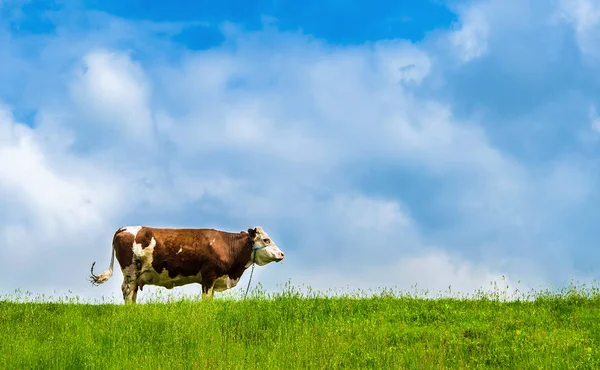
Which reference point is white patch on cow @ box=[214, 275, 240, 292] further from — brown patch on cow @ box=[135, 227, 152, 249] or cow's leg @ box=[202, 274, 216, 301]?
brown patch on cow @ box=[135, 227, 152, 249]

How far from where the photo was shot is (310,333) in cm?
1477

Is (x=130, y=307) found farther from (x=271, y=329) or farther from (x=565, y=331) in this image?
(x=565, y=331)

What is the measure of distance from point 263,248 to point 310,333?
9334 mm

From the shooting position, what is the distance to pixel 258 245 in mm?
23859

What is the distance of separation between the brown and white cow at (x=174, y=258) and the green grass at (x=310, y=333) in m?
3.50

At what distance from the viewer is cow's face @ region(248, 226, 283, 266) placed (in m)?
23.8

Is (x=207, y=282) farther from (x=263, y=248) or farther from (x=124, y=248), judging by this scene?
(x=124, y=248)

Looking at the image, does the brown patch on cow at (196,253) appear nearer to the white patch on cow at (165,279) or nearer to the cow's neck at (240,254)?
the cow's neck at (240,254)

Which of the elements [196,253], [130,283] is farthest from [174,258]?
[130,283]

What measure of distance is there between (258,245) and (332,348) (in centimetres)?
1048

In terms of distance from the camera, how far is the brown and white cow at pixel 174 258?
22.0 metres

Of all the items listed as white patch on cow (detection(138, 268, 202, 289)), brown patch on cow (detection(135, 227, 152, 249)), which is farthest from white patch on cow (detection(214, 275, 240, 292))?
brown patch on cow (detection(135, 227, 152, 249))

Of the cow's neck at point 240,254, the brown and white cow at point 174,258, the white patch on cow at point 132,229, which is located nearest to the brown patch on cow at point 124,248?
the brown and white cow at point 174,258

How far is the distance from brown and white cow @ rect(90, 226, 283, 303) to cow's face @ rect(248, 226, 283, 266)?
50cm
